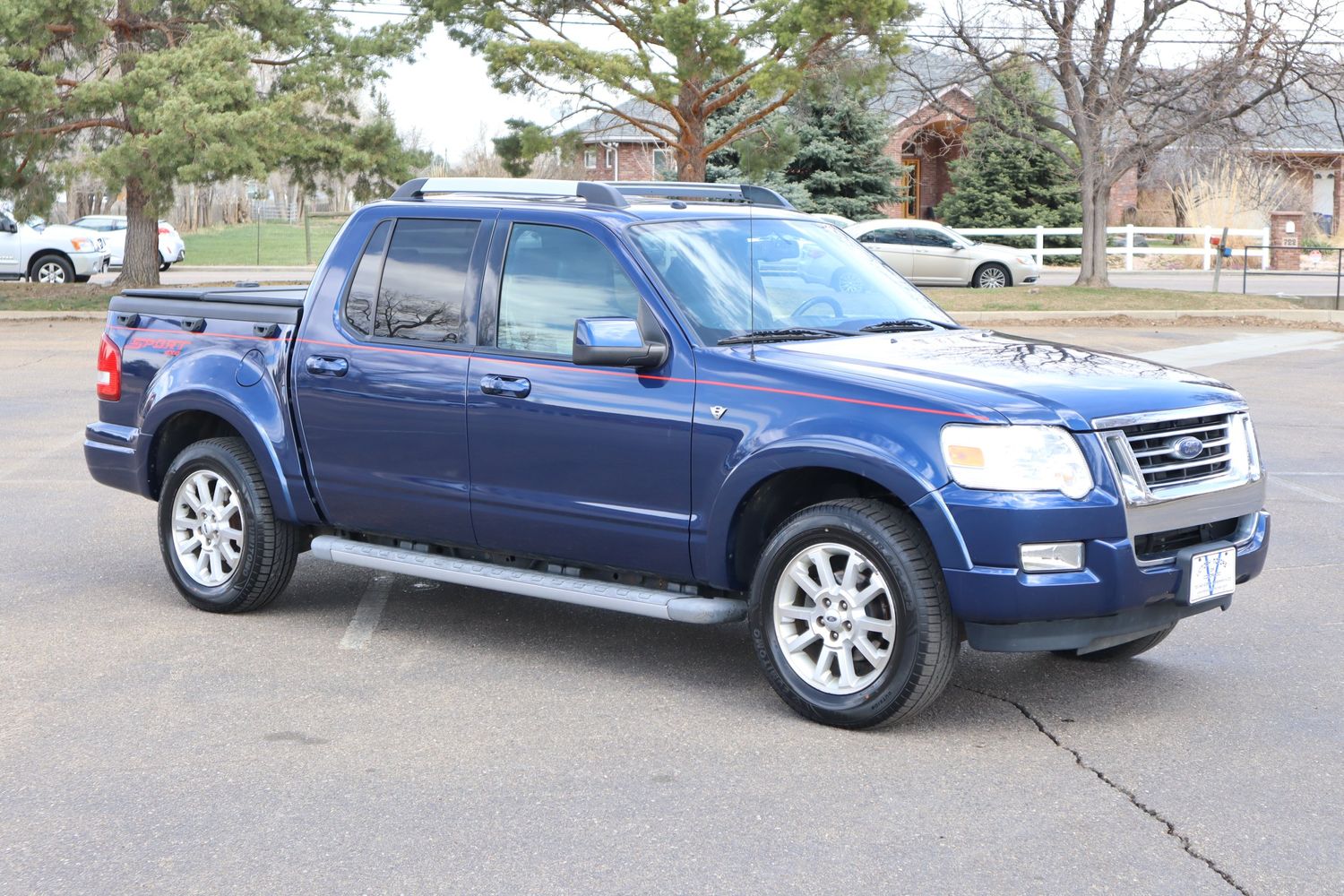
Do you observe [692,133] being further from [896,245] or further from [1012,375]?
[1012,375]

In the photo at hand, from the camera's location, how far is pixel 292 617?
7234 mm

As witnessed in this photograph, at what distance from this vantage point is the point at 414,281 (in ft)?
21.9

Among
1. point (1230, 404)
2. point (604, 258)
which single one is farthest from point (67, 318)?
point (1230, 404)

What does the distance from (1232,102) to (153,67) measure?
17565 millimetres

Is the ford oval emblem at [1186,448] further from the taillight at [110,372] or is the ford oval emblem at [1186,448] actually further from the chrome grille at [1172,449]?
the taillight at [110,372]

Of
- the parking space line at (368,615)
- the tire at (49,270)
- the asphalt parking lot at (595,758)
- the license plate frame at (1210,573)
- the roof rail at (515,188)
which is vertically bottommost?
the asphalt parking lot at (595,758)

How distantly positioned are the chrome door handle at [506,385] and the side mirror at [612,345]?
42 cm

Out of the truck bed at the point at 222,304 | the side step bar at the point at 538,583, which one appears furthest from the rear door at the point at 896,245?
the side step bar at the point at 538,583

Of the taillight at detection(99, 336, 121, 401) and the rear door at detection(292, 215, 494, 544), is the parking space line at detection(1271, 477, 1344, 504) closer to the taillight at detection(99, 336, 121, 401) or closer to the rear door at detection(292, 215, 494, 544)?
the rear door at detection(292, 215, 494, 544)

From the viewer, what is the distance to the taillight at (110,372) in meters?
7.73

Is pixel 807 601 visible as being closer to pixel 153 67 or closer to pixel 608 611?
pixel 608 611

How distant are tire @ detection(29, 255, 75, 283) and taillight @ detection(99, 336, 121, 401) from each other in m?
26.0

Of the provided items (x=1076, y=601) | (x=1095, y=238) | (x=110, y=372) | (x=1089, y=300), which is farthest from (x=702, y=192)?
(x=1095, y=238)

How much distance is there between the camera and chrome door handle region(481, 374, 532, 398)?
6.11 metres
